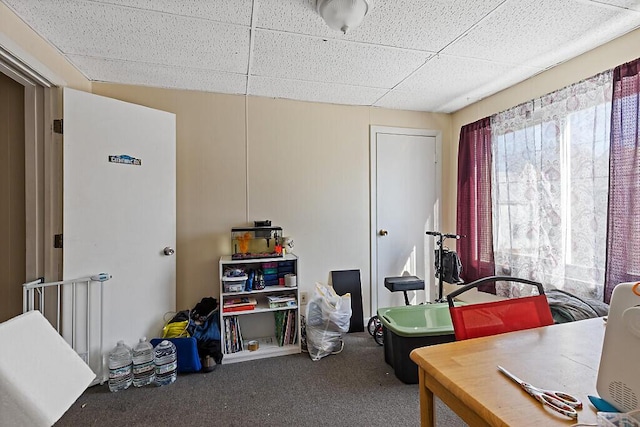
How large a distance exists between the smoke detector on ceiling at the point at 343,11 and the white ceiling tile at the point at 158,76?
1.12 m

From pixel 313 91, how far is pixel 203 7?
1.34 meters

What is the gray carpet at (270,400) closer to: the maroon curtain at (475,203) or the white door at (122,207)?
the white door at (122,207)

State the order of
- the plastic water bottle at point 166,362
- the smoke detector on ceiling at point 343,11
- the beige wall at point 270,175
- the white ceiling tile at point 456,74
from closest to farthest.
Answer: the smoke detector on ceiling at point 343,11 < the plastic water bottle at point 166,362 < the white ceiling tile at point 456,74 < the beige wall at point 270,175

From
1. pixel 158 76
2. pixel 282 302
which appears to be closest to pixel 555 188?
pixel 282 302

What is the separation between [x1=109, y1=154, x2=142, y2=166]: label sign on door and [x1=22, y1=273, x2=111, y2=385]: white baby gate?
2.77 ft

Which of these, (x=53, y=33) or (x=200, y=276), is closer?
(x=53, y=33)

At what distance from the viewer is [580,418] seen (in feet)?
2.50

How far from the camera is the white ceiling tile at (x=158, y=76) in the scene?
2.32m

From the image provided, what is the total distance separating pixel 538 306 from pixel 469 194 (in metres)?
2.06

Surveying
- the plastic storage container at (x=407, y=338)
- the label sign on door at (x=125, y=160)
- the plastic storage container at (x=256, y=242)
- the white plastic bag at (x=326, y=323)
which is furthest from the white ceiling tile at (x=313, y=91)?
the plastic storage container at (x=407, y=338)

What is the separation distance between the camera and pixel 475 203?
3195 millimetres

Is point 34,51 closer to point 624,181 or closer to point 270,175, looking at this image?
point 270,175

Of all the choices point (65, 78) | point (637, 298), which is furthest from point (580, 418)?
point (65, 78)

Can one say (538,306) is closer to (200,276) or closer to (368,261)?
(368,261)
